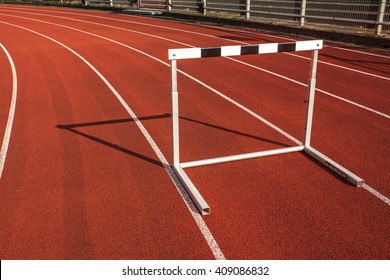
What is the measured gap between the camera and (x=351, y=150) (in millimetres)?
5766

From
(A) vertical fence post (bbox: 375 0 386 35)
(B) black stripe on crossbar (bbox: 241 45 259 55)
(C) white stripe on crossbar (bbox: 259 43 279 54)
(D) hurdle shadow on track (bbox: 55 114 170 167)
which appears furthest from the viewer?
(A) vertical fence post (bbox: 375 0 386 35)

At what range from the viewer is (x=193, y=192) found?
454 cm

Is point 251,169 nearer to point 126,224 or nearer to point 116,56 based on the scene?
point 126,224

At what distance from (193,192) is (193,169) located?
2.61 ft

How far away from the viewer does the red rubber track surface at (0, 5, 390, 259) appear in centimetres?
382

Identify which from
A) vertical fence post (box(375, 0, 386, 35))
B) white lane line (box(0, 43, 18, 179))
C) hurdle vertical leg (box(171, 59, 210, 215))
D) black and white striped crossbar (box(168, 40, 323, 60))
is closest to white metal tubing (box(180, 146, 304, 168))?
hurdle vertical leg (box(171, 59, 210, 215))

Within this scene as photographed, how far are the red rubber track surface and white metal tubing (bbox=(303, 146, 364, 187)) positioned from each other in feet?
0.29

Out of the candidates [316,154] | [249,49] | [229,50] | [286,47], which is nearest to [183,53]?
[229,50]

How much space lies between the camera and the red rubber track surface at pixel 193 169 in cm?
382

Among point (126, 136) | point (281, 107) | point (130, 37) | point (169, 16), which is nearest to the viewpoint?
point (126, 136)

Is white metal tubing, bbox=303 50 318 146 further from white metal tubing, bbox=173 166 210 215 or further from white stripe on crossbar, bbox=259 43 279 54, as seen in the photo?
white metal tubing, bbox=173 166 210 215

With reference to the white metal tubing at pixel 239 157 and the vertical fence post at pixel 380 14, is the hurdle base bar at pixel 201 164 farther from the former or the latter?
the vertical fence post at pixel 380 14

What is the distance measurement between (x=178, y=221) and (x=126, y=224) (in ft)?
1.75
